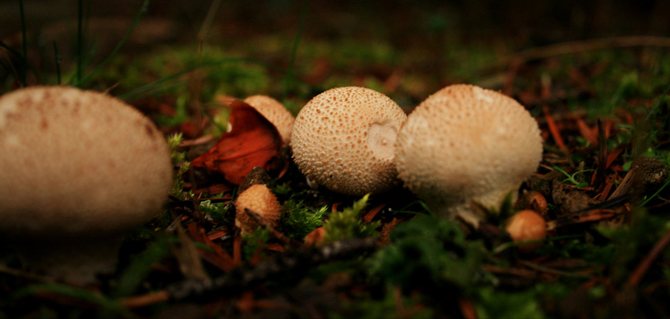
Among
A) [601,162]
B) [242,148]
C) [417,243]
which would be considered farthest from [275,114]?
[601,162]

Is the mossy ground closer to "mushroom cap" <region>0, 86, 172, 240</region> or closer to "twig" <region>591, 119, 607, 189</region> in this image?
"twig" <region>591, 119, 607, 189</region>

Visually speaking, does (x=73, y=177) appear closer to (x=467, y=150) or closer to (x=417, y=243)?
(x=417, y=243)

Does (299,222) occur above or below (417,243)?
below

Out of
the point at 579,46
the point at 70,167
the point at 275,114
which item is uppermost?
the point at 579,46

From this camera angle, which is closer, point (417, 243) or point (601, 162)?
point (417, 243)

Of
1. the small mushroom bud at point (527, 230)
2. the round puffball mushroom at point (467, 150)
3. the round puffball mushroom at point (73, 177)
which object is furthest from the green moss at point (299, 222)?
the small mushroom bud at point (527, 230)

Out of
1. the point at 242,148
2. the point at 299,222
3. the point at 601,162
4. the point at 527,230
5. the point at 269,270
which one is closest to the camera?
the point at 269,270

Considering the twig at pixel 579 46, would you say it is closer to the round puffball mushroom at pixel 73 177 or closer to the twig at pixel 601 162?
the twig at pixel 601 162

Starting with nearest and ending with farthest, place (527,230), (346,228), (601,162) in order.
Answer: (527,230) < (346,228) < (601,162)
